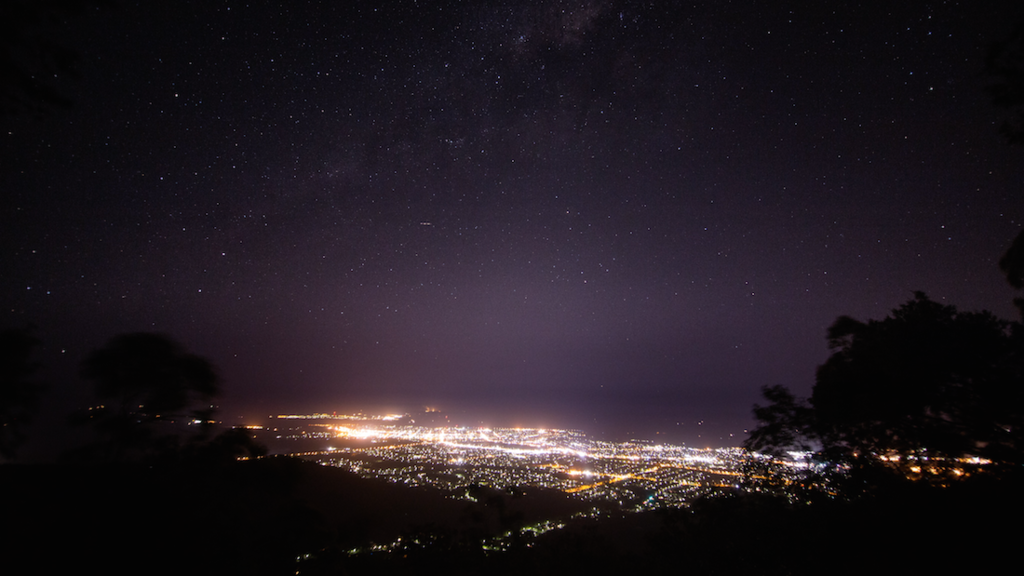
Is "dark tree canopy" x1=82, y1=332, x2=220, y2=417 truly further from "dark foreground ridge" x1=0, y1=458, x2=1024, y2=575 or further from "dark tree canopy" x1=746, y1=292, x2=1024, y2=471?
"dark tree canopy" x1=746, y1=292, x2=1024, y2=471

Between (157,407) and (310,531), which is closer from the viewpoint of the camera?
(157,407)

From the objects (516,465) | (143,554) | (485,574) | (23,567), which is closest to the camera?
(23,567)

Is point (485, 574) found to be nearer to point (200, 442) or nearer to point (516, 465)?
point (200, 442)

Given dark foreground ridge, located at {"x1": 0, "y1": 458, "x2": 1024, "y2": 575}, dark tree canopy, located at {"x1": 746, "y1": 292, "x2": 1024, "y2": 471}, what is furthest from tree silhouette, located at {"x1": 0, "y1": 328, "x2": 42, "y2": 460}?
dark tree canopy, located at {"x1": 746, "y1": 292, "x2": 1024, "y2": 471}

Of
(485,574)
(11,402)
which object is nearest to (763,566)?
(485,574)

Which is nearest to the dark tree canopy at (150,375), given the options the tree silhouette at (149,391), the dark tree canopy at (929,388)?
the tree silhouette at (149,391)

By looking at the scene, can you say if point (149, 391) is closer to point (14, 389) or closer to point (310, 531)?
point (14, 389)

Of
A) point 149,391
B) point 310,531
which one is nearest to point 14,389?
point 149,391
